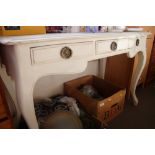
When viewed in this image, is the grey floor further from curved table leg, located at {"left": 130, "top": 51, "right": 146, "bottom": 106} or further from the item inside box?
the item inside box

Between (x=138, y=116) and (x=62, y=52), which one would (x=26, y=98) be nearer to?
(x=62, y=52)

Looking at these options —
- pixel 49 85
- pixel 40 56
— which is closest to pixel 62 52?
pixel 40 56

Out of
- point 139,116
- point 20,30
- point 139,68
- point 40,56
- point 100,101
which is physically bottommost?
point 139,116

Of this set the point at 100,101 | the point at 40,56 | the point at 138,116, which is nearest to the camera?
the point at 40,56

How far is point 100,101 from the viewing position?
3.85 feet

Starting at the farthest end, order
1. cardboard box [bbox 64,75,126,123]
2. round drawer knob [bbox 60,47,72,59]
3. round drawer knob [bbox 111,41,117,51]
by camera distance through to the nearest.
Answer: cardboard box [bbox 64,75,126,123] < round drawer knob [bbox 111,41,117,51] < round drawer knob [bbox 60,47,72,59]

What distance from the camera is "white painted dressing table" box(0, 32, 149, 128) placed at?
644 millimetres

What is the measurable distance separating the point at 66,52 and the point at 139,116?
109 cm

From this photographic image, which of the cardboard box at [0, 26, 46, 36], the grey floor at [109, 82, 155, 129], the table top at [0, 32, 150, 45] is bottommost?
the grey floor at [109, 82, 155, 129]

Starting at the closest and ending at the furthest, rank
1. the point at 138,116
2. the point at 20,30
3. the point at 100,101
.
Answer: the point at 20,30 < the point at 100,101 < the point at 138,116

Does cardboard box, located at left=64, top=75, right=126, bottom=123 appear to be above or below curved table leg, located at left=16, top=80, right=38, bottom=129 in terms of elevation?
below

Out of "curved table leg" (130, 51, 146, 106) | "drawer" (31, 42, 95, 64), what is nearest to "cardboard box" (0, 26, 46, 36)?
"drawer" (31, 42, 95, 64)

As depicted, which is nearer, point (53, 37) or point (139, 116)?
point (53, 37)

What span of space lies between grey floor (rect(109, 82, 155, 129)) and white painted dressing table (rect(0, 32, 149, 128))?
2.36ft
